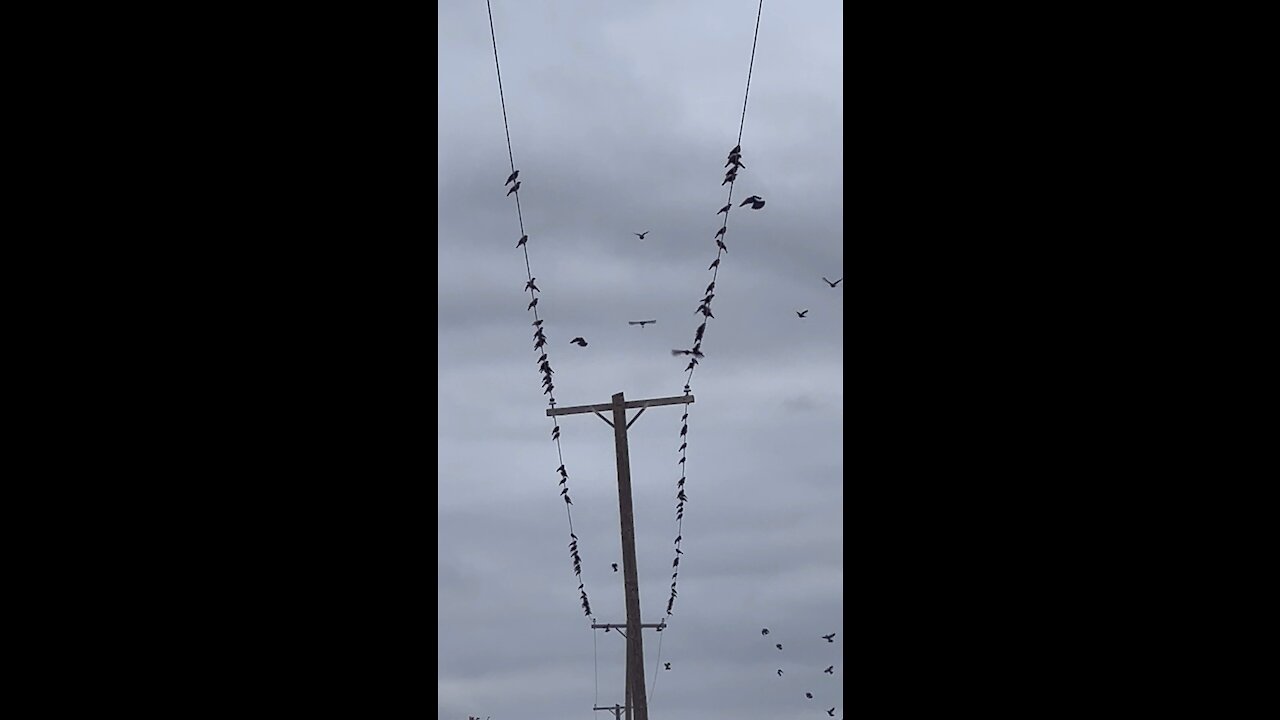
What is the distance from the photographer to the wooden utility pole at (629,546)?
1616 centimetres

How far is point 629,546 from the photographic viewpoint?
16.2m

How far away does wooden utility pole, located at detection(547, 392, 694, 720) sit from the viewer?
16.2 metres
